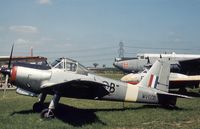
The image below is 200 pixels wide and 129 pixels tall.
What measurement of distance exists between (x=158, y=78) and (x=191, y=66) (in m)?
20.0

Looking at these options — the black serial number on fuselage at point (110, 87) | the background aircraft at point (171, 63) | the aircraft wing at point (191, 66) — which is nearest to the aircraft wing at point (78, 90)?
the black serial number on fuselage at point (110, 87)

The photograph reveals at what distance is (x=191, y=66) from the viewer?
32.0 metres

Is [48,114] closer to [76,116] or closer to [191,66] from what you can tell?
[76,116]

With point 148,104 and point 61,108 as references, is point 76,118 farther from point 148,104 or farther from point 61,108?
point 148,104

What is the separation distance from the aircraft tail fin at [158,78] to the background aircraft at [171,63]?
16.9m

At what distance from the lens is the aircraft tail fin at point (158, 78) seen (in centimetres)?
1328

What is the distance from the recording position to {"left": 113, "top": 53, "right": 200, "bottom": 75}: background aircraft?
103ft

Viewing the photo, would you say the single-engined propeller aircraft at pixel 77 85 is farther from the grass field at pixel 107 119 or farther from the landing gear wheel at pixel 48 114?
the grass field at pixel 107 119

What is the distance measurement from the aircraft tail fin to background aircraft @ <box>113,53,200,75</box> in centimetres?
1687

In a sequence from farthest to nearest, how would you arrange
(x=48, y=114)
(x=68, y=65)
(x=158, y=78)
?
(x=158, y=78) < (x=68, y=65) < (x=48, y=114)

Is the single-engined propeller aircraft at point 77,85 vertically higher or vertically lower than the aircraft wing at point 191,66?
lower

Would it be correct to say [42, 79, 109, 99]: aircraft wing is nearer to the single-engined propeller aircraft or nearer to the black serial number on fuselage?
the single-engined propeller aircraft

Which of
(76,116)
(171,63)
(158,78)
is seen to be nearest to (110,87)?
(76,116)

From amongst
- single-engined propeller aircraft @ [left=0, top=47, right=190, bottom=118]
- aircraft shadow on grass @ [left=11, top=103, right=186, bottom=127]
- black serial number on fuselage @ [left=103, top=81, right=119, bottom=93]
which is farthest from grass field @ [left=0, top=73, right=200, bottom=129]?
black serial number on fuselage @ [left=103, top=81, right=119, bottom=93]
